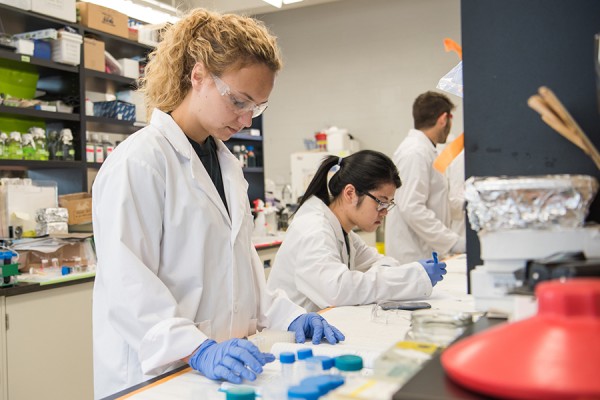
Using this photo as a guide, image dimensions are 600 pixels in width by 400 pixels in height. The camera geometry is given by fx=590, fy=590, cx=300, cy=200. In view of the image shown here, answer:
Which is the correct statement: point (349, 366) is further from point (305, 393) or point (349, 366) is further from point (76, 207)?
point (76, 207)

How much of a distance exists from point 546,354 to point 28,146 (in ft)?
11.9

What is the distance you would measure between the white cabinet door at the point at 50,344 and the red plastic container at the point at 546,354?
248 cm

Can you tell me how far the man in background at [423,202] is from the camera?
3.45 metres

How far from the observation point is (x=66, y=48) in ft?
12.4

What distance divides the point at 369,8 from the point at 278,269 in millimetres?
5265

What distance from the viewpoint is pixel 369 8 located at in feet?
22.3

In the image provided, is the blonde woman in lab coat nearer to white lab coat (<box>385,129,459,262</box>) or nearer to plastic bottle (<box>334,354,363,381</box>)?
plastic bottle (<box>334,354,363,381</box>)

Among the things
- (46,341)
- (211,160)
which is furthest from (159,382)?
(46,341)

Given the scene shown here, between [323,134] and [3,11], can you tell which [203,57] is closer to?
[3,11]

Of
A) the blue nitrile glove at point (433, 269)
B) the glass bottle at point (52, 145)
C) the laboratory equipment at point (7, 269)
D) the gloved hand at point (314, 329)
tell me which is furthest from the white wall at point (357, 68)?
the gloved hand at point (314, 329)

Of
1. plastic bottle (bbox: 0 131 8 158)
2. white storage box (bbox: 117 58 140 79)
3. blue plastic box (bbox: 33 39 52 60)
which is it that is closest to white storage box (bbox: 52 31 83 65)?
blue plastic box (bbox: 33 39 52 60)

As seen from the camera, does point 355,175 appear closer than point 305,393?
No

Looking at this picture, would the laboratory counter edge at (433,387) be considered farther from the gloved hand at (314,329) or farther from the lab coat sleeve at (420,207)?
the lab coat sleeve at (420,207)

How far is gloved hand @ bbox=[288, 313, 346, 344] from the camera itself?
1561mm
